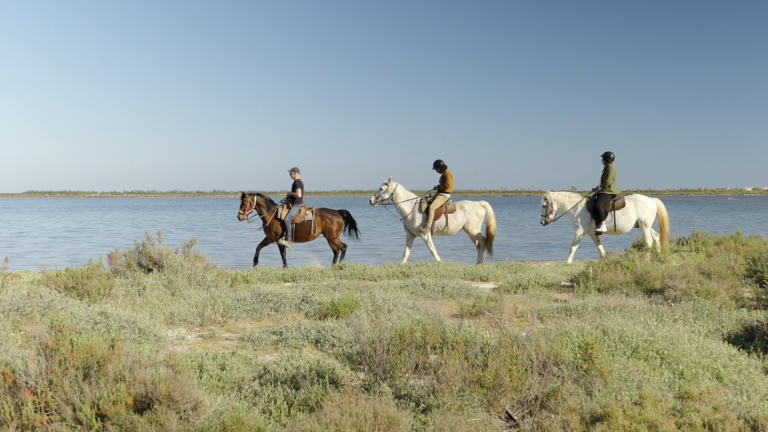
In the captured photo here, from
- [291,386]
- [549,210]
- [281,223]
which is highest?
[549,210]

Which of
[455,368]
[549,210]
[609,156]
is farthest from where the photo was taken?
[549,210]

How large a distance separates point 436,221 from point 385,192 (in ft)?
5.28

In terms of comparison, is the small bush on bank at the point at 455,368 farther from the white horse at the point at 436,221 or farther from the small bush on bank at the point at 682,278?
the white horse at the point at 436,221

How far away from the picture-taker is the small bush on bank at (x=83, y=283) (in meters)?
8.69

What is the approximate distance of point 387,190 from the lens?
15.3 meters

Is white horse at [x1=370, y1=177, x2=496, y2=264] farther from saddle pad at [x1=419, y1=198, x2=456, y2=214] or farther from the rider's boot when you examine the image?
the rider's boot

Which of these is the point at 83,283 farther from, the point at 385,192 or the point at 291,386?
the point at 385,192

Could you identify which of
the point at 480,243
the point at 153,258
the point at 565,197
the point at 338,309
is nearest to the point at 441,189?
the point at 480,243

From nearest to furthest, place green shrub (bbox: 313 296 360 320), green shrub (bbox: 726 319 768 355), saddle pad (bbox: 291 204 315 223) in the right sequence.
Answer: green shrub (bbox: 726 319 768 355) < green shrub (bbox: 313 296 360 320) < saddle pad (bbox: 291 204 315 223)

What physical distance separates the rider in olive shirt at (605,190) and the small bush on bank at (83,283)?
11.6m

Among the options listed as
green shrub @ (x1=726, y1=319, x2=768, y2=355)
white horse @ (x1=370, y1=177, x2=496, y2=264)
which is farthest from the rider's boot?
green shrub @ (x1=726, y1=319, x2=768, y2=355)

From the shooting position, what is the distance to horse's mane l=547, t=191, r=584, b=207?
15.4 meters

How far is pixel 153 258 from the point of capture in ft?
37.2

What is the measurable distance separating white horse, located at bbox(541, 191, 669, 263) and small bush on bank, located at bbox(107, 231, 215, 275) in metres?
9.01
